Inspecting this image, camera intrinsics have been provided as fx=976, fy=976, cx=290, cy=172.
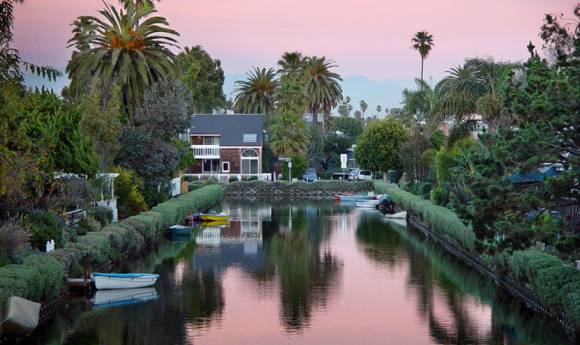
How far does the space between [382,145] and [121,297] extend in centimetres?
→ 6934

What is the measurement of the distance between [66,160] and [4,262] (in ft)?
48.4

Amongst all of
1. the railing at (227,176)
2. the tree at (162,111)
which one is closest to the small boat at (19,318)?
the tree at (162,111)

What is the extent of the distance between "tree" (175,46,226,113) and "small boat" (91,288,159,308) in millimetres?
93827

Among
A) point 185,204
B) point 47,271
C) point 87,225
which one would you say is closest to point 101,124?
point 185,204

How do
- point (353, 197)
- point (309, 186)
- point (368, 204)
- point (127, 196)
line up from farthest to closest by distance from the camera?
point (309, 186), point (353, 197), point (368, 204), point (127, 196)

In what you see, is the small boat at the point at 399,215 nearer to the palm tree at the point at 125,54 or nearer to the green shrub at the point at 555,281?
the palm tree at the point at 125,54

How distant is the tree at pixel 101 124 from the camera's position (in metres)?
54.0

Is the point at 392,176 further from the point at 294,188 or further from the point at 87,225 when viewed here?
the point at 87,225

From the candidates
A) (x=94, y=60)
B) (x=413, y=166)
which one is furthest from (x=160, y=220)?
(x=413, y=166)

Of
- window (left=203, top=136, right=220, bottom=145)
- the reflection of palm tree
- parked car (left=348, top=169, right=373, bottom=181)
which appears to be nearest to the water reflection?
the reflection of palm tree

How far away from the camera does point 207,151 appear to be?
11006 centimetres

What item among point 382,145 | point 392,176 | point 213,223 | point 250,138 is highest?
point 250,138

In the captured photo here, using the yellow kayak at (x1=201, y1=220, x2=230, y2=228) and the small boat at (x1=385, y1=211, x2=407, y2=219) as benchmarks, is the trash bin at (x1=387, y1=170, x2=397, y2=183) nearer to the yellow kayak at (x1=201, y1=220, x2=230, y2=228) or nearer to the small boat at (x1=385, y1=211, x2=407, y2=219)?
the small boat at (x1=385, y1=211, x2=407, y2=219)

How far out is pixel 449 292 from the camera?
3625 centimetres
